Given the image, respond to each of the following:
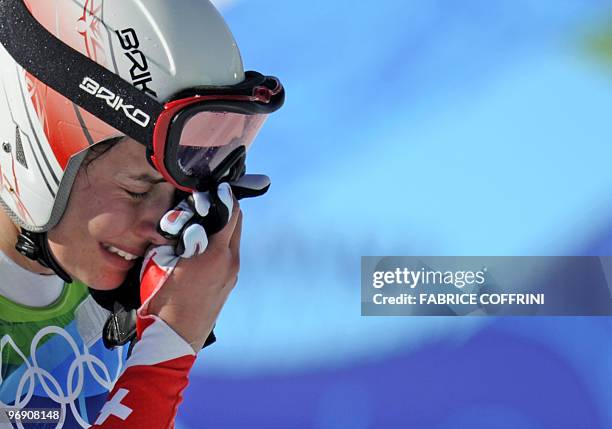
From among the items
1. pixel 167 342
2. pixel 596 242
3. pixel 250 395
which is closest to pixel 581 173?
pixel 596 242

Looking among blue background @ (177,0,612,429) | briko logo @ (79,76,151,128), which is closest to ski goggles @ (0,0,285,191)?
briko logo @ (79,76,151,128)

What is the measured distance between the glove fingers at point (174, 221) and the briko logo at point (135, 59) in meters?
0.16

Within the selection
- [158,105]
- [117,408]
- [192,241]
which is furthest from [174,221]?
[117,408]

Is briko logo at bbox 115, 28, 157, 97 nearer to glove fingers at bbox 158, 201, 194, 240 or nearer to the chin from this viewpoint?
glove fingers at bbox 158, 201, 194, 240

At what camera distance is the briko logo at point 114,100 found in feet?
4.67

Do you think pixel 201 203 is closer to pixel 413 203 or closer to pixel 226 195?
pixel 226 195

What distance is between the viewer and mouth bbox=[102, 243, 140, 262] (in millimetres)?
1540

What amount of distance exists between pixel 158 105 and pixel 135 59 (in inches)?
2.7

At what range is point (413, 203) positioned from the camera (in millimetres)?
2490

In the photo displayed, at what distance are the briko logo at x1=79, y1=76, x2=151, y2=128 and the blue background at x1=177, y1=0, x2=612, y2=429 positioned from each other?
1.15 meters

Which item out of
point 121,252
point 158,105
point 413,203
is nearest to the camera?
point 158,105

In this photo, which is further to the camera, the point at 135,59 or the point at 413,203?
the point at 413,203

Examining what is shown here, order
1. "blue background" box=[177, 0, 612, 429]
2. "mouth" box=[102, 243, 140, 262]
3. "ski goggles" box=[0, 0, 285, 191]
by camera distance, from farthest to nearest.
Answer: "blue background" box=[177, 0, 612, 429] < "mouth" box=[102, 243, 140, 262] < "ski goggles" box=[0, 0, 285, 191]

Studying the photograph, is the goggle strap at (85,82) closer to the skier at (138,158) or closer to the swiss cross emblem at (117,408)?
the skier at (138,158)
